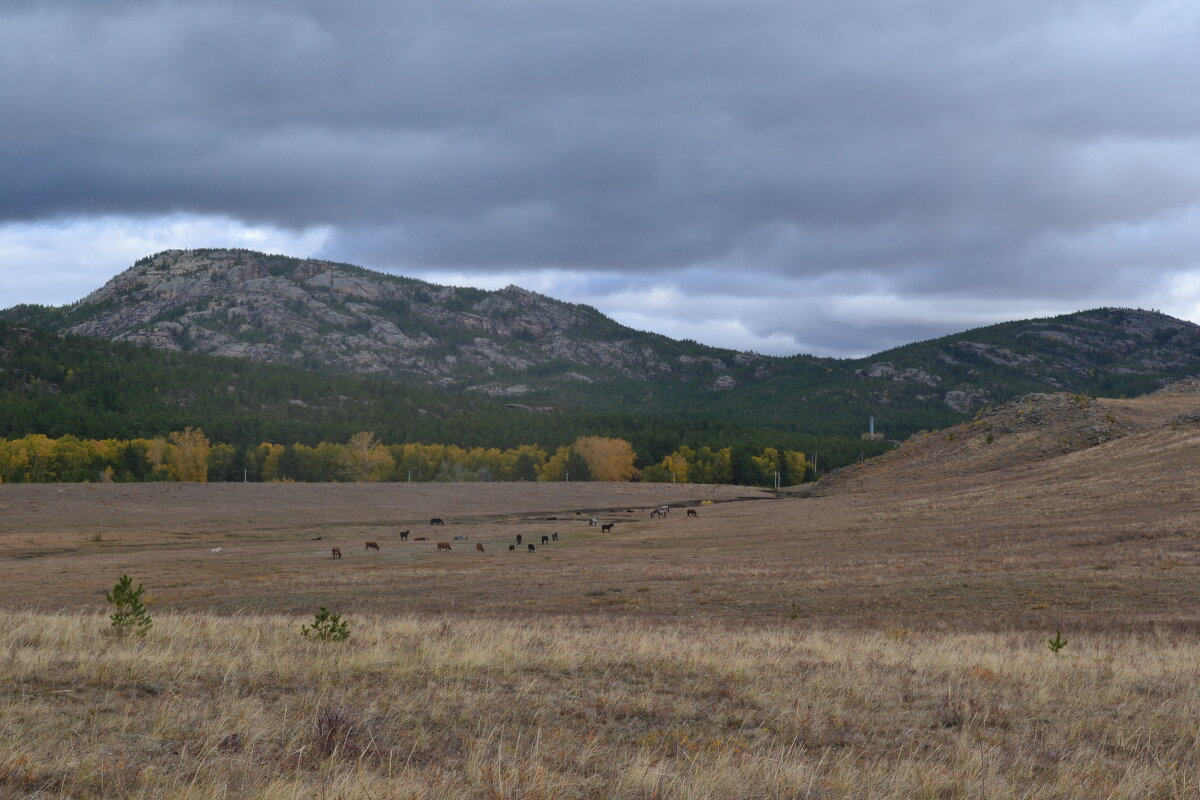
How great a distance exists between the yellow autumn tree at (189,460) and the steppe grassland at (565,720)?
147 m

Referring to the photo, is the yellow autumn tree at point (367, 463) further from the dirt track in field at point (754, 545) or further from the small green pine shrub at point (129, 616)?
the small green pine shrub at point (129, 616)

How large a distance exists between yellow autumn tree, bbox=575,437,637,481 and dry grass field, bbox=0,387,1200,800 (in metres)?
127

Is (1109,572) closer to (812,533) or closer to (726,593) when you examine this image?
(726,593)

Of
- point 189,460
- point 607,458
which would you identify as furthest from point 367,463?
point 607,458

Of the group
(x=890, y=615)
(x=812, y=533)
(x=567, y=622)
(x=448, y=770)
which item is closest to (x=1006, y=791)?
(x=448, y=770)

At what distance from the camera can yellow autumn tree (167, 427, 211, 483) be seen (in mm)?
148750

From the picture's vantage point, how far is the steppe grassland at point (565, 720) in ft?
25.1

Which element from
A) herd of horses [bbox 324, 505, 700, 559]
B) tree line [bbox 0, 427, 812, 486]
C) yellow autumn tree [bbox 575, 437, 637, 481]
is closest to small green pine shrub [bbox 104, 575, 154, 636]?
herd of horses [bbox 324, 505, 700, 559]

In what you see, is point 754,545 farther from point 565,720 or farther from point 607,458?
point 607,458

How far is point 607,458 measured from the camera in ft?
580

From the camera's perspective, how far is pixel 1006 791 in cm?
769

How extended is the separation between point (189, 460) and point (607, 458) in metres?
81.9

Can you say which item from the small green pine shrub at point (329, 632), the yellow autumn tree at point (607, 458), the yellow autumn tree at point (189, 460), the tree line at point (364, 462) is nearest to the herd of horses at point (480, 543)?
the small green pine shrub at point (329, 632)

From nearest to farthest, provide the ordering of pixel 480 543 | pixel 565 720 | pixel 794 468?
pixel 565 720 → pixel 480 543 → pixel 794 468
